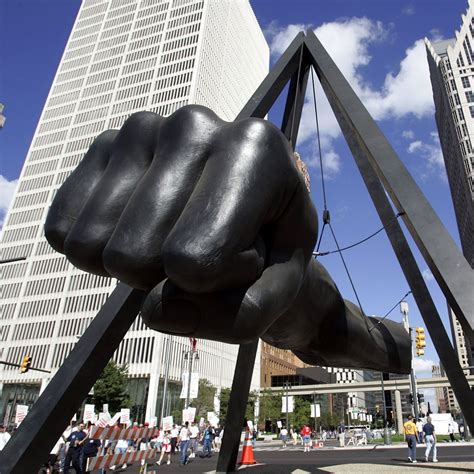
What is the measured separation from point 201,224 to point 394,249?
3689 millimetres

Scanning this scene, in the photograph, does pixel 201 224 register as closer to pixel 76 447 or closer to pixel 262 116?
pixel 262 116

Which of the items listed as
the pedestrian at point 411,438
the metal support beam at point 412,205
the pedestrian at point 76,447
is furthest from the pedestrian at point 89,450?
the metal support beam at point 412,205

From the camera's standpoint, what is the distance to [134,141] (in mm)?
2680

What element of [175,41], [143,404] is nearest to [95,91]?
[175,41]

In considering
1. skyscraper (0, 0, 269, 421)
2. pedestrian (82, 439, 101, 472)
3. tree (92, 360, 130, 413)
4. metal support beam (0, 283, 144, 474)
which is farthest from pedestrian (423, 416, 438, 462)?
skyscraper (0, 0, 269, 421)

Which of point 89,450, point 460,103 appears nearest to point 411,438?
point 89,450

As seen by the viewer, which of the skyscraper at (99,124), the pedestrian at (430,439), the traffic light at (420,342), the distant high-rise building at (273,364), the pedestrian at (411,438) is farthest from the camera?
the distant high-rise building at (273,364)

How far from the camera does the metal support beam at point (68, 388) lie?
3346 millimetres

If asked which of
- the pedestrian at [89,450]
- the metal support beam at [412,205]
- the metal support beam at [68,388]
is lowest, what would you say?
the pedestrian at [89,450]

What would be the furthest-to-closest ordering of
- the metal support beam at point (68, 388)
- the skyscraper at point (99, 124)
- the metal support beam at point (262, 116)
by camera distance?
the skyscraper at point (99, 124) < the metal support beam at point (262, 116) < the metal support beam at point (68, 388)

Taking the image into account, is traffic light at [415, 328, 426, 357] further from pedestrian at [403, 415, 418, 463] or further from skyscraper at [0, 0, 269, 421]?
skyscraper at [0, 0, 269, 421]

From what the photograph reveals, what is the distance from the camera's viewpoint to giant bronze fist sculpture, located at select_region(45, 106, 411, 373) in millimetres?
2135

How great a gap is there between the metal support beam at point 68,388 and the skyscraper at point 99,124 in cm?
4958

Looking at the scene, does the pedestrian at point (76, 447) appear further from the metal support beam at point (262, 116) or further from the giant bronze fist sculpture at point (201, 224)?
the giant bronze fist sculpture at point (201, 224)
